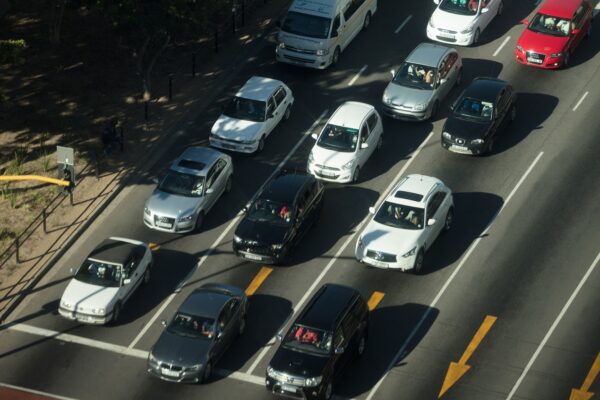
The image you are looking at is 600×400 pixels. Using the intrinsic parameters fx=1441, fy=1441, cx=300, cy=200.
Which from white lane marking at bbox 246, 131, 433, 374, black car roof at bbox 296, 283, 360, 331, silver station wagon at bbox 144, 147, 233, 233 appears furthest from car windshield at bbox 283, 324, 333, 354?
silver station wagon at bbox 144, 147, 233, 233

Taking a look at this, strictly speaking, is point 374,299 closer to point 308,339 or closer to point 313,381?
point 308,339

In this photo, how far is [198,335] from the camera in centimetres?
4681

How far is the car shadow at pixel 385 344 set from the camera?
4638 centimetres

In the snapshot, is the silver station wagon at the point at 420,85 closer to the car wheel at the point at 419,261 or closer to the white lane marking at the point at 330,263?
the white lane marking at the point at 330,263

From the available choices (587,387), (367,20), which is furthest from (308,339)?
(367,20)

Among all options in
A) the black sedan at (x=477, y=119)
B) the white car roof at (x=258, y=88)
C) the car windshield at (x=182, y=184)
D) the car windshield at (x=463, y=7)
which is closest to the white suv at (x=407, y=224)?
the black sedan at (x=477, y=119)

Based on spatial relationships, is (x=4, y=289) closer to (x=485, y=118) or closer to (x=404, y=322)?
(x=404, y=322)

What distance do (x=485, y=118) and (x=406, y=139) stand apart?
3452 mm

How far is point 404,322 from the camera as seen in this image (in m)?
48.8

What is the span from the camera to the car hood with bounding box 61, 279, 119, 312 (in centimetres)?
4888

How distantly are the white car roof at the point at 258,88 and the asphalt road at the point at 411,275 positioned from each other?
1.80 metres

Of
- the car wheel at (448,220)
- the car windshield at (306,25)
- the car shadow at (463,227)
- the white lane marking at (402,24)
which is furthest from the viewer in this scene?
the white lane marking at (402,24)

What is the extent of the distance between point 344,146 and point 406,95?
4461 mm

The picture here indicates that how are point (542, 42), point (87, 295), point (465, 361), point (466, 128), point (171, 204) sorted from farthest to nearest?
point (542, 42)
point (466, 128)
point (171, 204)
point (87, 295)
point (465, 361)
